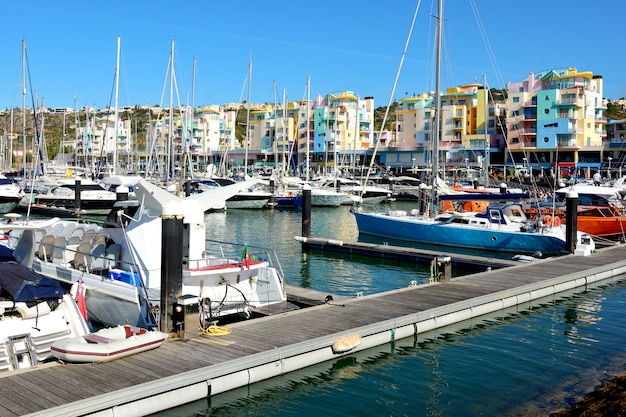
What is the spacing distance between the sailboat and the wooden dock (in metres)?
10.1

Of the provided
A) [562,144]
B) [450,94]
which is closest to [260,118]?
[450,94]

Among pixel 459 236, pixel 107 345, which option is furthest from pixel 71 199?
pixel 107 345

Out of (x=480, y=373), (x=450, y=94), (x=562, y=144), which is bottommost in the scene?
(x=480, y=373)

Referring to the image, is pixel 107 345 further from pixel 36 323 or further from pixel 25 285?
pixel 25 285

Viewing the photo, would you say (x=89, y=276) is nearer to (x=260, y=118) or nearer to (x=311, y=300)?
(x=311, y=300)

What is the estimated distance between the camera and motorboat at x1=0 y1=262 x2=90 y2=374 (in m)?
12.6

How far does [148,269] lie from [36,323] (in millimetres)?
3459

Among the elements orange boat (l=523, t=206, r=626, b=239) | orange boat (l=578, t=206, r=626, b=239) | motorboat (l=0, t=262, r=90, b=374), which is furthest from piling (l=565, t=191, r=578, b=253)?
motorboat (l=0, t=262, r=90, b=374)

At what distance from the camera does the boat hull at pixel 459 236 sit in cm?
2941

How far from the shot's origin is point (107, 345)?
11.5 metres

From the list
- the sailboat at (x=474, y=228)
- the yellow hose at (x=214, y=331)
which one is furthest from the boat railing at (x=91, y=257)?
the sailboat at (x=474, y=228)

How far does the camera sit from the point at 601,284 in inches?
870

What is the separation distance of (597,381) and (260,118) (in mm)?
127654

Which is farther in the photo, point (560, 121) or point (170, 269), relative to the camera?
point (560, 121)
